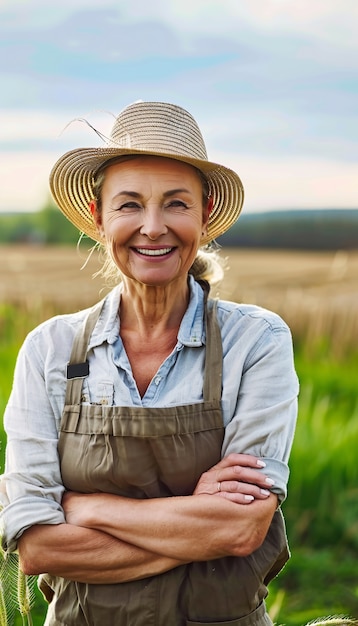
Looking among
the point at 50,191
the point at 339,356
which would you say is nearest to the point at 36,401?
the point at 50,191

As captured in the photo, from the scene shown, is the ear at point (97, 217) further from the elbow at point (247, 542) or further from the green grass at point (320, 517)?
the green grass at point (320, 517)

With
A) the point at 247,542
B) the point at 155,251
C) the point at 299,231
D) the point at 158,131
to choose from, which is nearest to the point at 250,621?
the point at 247,542

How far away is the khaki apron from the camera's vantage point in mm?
2439

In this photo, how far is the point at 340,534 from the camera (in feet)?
17.7

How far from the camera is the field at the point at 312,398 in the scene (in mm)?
4863

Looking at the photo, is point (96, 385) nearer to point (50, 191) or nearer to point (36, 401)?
point (36, 401)

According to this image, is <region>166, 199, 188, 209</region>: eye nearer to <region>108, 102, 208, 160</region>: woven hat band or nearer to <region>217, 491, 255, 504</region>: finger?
<region>108, 102, 208, 160</region>: woven hat band

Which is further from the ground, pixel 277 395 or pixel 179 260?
pixel 179 260

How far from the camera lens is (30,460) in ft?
8.17

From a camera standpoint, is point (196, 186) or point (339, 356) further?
point (339, 356)

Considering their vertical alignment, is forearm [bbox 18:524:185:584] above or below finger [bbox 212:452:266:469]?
below

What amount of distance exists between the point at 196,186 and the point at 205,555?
1012 millimetres

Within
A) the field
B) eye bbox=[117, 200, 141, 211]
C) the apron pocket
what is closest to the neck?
eye bbox=[117, 200, 141, 211]

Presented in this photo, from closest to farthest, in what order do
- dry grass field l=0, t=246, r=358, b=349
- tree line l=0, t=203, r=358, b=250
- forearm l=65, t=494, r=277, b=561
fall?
1. forearm l=65, t=494, r=277, b=561
2. dry grass field l=0, t=246, r=358, b=349
3. tree line l=0, t=203, r=358, b=250
